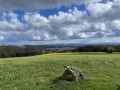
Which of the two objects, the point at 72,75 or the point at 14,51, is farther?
the point at 14,51

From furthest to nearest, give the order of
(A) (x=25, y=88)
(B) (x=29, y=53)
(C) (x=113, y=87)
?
(B) (x=29, y=53) → (A) (x=25, y=88) → (C) (x=113, y=87)

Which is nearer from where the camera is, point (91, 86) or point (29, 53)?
point (91, 86)

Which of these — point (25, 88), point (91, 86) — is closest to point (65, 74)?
point (91, 86)

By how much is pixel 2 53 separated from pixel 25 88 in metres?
63.4

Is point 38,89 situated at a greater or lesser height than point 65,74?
lesser

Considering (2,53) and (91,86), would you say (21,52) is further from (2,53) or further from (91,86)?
(91,86)

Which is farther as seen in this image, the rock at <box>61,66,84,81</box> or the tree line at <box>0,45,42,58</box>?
the tree line at <box>0,45,42,58</box>

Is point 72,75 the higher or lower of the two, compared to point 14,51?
higher

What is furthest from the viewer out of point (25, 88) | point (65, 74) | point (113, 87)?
point (65, 74)

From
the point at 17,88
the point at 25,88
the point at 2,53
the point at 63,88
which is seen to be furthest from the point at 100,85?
the point at 2,53

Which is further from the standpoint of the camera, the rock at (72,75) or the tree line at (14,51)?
the tree line at (14,51)

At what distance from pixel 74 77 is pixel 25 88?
365cm

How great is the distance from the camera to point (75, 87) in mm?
7973

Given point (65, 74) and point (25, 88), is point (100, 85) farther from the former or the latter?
point (25, 88)
